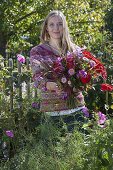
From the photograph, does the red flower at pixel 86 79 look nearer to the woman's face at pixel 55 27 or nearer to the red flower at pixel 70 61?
the red flower at pixel 70 61

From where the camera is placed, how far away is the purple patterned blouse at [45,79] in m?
3.02

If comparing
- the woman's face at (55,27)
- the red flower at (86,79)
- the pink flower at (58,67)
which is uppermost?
the woman's face at (55,27)

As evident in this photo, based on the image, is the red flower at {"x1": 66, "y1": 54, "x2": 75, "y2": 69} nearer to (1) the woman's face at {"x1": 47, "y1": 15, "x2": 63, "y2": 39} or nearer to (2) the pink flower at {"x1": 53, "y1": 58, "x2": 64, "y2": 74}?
(2) the pink flower at {"x1": 53, "y1": 58, "x2": 64, "y2": 74}

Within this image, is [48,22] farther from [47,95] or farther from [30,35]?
[30,35]

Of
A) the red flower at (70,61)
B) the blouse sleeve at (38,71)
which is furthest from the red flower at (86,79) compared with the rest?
the blouse sleeve at (38,71)

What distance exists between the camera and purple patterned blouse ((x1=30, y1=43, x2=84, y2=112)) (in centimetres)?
302

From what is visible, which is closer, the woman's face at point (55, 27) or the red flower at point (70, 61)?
the red flower at point (70, 61)

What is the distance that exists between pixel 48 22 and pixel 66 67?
1.48 feet

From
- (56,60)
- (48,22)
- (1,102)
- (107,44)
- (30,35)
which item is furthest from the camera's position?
(30,35)

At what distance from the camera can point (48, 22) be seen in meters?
3.26

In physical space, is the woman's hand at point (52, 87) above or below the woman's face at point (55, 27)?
below

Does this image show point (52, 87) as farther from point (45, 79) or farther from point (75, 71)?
point (75, 71)

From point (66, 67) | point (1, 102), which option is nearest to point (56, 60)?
point (66, 67)

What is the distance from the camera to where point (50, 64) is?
2984 mm
